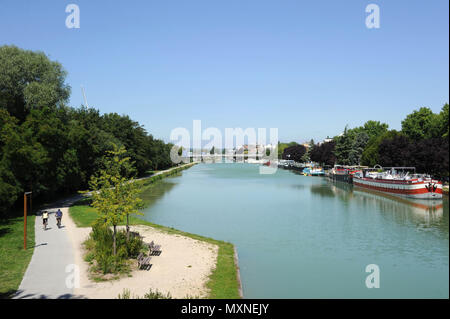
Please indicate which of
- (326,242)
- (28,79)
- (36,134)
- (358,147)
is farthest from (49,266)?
(358,147)

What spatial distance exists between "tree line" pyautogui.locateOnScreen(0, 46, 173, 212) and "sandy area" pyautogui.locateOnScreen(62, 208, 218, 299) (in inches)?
386

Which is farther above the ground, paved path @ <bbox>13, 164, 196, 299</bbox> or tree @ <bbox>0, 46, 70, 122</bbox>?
tree @ <bbox>0, 46, 70, 122</bbox>

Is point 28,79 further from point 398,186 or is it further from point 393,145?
point 393,145

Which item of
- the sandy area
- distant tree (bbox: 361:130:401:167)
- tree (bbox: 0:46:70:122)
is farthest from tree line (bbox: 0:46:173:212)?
distant tree (bbox: 361:130:401:167)

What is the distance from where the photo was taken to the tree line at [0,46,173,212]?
101 ft

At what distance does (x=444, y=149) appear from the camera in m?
7.21

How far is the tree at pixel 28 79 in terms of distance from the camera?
3981 cm

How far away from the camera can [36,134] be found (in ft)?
114

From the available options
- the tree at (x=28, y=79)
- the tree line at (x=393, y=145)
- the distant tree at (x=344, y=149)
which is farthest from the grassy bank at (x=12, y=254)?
the distant tree at (x=344, y=149)

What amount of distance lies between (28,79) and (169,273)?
3444 centimetres

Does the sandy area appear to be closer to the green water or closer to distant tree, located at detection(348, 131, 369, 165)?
the green water

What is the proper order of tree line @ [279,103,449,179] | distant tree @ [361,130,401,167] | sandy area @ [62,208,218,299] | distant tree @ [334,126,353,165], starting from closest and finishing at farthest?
1. sandy area @ [62,208,218,299]
2. tree line @ [279,103,449,179]
3. distant tree @ [361,130,401,167]
4. distant tree @ [334,126,353,165]
